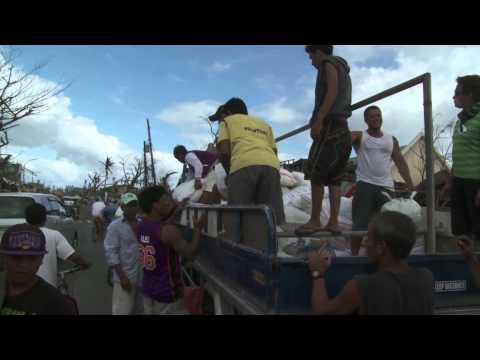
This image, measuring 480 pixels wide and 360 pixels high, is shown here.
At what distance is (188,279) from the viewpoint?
4895mm

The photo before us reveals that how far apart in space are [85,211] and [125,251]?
2210 cm

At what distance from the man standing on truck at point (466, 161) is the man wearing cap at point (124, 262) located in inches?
112

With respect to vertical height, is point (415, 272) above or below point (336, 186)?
below

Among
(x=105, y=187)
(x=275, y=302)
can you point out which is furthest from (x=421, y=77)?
(x=105, y=187)

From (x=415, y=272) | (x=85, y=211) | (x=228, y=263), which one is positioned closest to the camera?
(x=415, y=272)

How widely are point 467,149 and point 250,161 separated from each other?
5.20 ft

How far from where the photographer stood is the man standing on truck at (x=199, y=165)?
5.37 meters

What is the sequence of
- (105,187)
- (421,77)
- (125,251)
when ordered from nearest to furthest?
1. (421,77)
2. (125,251)
3. (105,187)

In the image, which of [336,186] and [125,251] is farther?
[125,251]

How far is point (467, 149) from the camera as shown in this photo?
3.06 metres

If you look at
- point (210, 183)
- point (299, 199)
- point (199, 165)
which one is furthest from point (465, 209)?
point (199, 165)

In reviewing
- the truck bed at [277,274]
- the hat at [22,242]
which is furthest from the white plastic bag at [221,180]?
the hat at [22,242]
